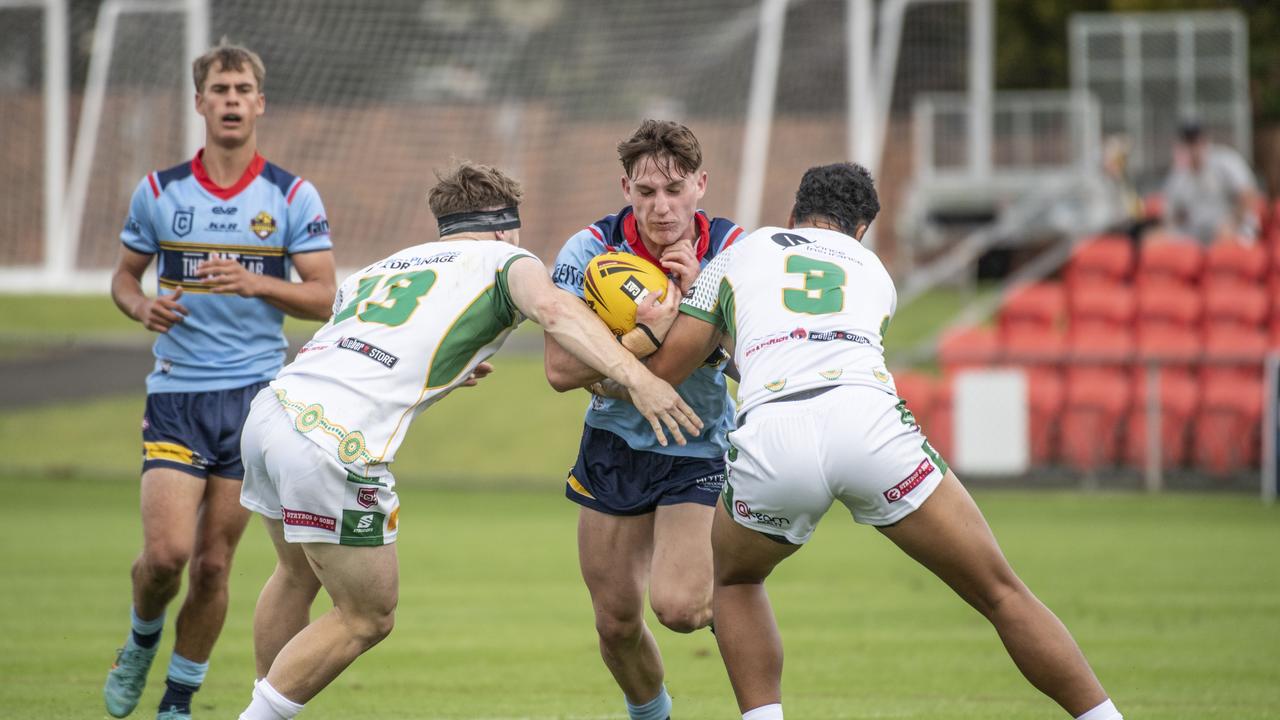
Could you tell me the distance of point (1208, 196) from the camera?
64.5ft

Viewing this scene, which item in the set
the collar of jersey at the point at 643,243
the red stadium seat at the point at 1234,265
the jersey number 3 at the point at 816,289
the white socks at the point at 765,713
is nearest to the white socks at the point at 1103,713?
the white socks at the point at 765,713

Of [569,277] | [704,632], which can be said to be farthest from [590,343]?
[704,632]

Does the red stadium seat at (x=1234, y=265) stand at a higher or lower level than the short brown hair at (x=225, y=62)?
lower

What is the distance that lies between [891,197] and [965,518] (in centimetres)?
2979

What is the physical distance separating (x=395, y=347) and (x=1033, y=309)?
48.9 feet

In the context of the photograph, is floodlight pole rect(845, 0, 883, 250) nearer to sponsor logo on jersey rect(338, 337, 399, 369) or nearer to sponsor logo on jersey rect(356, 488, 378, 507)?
sponsor logo on jersey rect(338, 337, 399, 369)

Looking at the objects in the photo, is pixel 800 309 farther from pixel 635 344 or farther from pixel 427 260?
pixel 427 260

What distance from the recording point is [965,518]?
5305 millimetres

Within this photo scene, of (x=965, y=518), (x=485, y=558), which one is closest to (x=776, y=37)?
(x=485, y=558)

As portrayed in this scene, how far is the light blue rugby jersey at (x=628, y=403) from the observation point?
634cm

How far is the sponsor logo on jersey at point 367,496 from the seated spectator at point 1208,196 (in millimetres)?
15874

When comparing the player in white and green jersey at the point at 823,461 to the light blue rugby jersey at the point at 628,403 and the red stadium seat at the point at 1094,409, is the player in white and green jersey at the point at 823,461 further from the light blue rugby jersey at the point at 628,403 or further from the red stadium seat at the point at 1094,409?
the red stadium seat at the point at 1094,409

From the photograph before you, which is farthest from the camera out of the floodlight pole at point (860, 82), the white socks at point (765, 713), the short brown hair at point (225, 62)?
the floodlight pole at point (860, 82)

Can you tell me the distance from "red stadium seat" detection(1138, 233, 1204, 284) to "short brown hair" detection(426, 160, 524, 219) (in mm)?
14687
